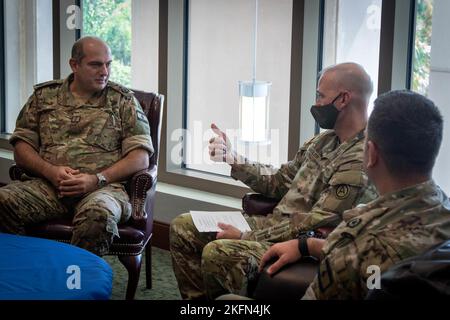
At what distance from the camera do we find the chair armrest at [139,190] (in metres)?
3.41

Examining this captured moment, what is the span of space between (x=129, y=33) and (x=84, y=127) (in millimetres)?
1373

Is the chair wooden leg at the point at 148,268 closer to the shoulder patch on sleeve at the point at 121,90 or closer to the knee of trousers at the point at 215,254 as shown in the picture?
the shoulder patch on sleeve at the point at 121,90

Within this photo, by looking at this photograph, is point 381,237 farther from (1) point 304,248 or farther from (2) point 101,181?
(2) point 101,181

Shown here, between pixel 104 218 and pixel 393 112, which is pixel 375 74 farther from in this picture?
pixel 393 112

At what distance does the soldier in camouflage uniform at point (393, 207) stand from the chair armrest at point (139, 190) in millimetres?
1611

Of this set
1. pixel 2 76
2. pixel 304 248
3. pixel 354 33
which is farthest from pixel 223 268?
pixel 2 76

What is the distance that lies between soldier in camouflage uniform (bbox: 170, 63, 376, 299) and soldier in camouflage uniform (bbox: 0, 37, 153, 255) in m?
0.50

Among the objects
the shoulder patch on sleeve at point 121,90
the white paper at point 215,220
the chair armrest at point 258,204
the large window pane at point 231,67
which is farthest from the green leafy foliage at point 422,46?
the shoulder patch on sleeve at point 121,90

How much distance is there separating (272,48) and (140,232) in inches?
54.2

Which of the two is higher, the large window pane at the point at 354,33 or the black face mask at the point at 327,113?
the large window pane at the point at 354,33

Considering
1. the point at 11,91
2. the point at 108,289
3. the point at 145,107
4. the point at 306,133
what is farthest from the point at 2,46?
the point at 108,289

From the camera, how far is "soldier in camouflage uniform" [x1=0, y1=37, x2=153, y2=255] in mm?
3408

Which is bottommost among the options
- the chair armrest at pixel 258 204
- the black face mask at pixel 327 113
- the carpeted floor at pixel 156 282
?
the carpeted floor at pixel 156 282

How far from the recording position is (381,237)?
1.83 metres
